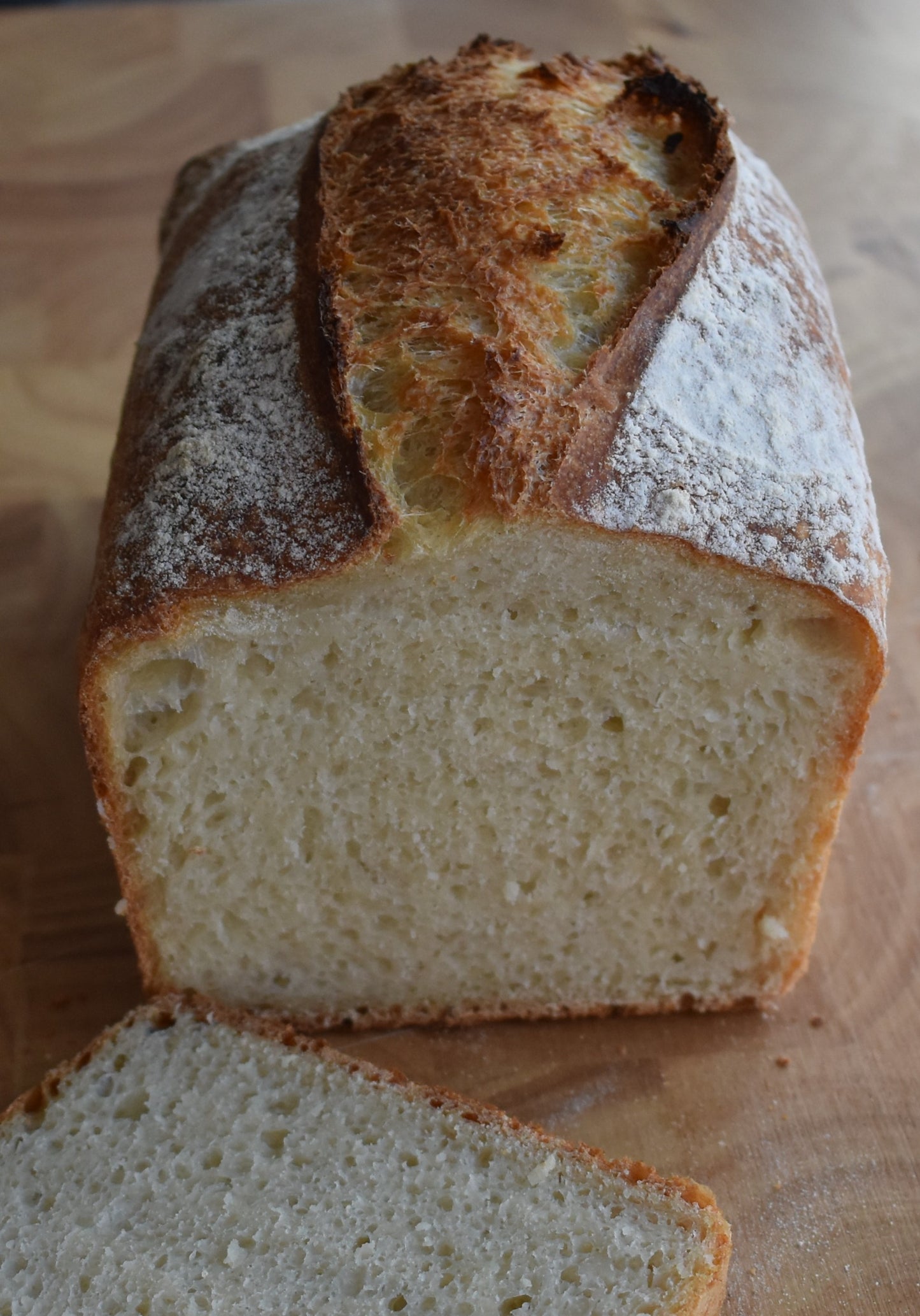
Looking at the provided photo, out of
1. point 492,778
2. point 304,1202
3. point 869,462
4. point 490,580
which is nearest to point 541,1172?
point 304,1202

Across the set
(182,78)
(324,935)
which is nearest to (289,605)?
(324,935)

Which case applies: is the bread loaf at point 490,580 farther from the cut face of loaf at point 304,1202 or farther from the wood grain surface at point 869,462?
the cut face of loaf at point 304,1202

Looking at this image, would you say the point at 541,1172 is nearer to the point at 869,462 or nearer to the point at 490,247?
the point at 490,247

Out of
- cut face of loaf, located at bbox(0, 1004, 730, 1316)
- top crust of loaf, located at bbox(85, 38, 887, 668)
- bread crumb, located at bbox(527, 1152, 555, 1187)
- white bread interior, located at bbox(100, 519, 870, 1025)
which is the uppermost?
top crust of loaf, located at bbox(85, 38, 887, 668)

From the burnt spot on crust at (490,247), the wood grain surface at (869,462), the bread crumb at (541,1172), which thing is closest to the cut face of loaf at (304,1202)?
the bread crumb at (541,1172)

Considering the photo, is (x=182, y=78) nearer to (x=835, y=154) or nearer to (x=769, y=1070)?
(x=835, y=154)

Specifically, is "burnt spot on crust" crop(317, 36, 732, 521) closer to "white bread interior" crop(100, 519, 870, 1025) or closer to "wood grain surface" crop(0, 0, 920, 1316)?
"white bread interior" crop(100, 519, 870, 1025)

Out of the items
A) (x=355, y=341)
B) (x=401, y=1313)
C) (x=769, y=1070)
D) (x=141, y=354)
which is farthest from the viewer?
(x=141, y=354)

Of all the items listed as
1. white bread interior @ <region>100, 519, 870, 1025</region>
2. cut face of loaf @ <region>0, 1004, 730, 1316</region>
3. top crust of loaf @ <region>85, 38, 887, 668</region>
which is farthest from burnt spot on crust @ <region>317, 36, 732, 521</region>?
cut face of loaf @ <region>0, 1004, 730, 1316</region>
